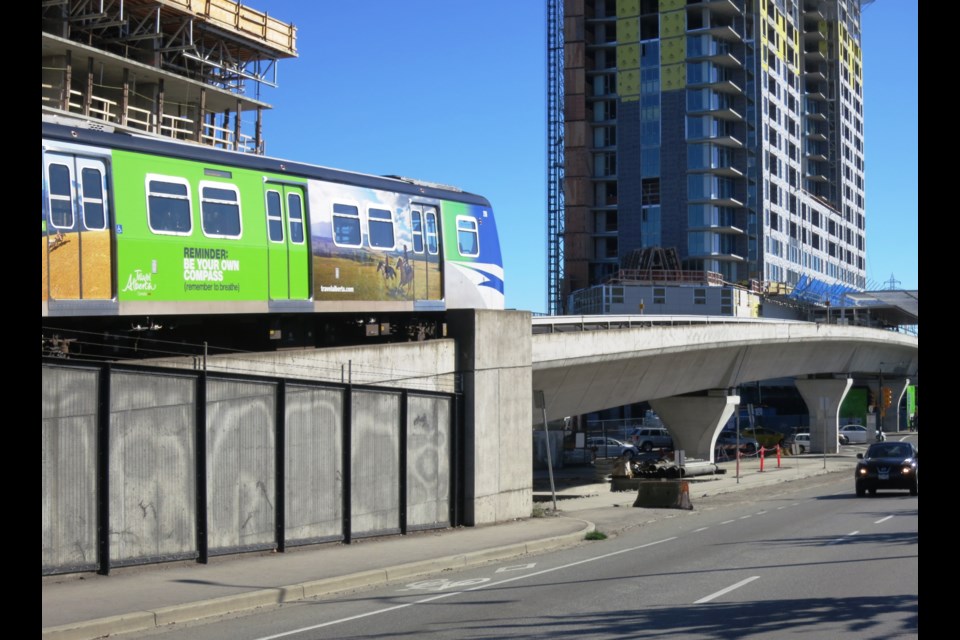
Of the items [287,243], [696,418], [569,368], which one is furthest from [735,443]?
[287,243]

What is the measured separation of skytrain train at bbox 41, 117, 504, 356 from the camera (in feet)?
51.8

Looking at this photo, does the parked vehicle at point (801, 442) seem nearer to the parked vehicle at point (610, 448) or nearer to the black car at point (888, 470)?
the parked vehicle at point (610, 448)

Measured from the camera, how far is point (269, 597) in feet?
42.6

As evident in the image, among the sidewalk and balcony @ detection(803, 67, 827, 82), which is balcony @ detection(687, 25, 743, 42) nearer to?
balcony @ detection(803, 67, 827, 82)

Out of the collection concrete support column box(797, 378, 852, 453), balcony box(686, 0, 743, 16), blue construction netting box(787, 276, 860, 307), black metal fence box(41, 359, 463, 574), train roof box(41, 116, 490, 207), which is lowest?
concrete support column box(797, 378, 852, 453)

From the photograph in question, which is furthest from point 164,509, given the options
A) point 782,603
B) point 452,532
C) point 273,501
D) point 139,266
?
point 782,603

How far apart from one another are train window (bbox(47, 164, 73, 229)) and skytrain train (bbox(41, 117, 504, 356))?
2 cm

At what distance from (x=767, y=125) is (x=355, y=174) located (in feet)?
300

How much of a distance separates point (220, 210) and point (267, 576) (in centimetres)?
672

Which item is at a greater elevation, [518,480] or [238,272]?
[238,272]

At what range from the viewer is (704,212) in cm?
9781

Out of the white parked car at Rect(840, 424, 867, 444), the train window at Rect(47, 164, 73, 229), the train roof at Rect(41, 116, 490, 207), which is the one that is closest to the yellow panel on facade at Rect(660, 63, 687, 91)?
the white parked car at Rect(840, 424, 867, 444)
